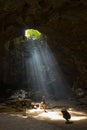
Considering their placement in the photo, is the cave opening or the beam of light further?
the beam of light

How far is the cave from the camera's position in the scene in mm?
17938

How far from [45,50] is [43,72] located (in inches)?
186

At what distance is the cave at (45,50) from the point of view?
1794 centimetres

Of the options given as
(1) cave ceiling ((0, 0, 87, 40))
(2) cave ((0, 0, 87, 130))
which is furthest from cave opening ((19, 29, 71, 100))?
(1) cave ceiling ((0, 0, 87, 40))

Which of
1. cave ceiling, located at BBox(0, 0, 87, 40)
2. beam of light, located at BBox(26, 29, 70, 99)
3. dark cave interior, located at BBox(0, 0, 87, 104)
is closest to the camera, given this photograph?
cave ceiling, located at BBox(0, 0, 87, 40)

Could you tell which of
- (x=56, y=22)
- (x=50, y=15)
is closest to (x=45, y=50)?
(x=56, y=22)

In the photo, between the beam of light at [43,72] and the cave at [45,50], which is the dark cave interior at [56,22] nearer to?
the cave at [45,50]

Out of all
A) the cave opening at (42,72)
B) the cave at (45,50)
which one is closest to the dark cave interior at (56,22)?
the cave at (45,50)

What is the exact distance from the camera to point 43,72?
137 ft

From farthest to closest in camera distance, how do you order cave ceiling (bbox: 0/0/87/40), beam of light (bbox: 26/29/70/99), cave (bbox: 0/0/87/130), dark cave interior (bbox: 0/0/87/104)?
beam of light (bbox: 26/29/70/99) → cave (bbox: 0/0/87/130) → dark cave interior (bbox: 0/0/87/104) → cave ceiling (bbox: 0/0/87/40)

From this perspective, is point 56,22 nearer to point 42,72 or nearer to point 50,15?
point 50,15

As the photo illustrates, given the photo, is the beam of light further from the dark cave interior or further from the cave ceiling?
the cave ceiling

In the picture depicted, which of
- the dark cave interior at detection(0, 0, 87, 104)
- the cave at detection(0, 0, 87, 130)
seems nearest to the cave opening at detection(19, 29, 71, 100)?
the cave at detection(0, 0, 87, 130)

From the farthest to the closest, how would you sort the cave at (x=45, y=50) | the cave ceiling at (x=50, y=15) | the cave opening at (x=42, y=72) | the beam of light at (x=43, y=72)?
1. the beam of light at (x=43, y=72)
2. the cave opening at (x=42, y=72)
3. the cave at (x=45, y=50)
4. the cave ceiling at (x=50, y=15)
